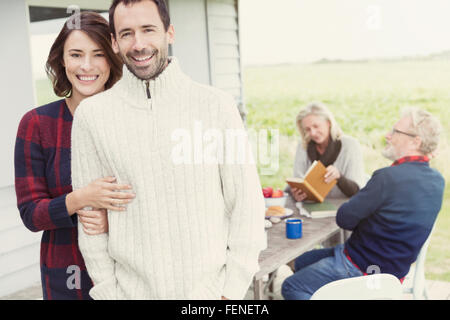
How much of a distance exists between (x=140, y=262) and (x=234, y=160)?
33cm

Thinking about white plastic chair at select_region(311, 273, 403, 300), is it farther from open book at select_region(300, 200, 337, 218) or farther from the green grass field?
the green grass field

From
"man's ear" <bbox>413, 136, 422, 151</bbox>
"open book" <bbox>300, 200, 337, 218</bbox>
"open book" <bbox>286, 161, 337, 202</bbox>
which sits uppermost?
"man's ear" <bbox>413, 136, 422, 151</bbox>

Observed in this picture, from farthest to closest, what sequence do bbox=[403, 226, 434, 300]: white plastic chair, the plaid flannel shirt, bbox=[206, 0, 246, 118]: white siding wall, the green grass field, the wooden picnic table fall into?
the green grass field → bbox=[206, 0, 246, 118]: white siding wall → bbox=[403, 226, 434, 300]: white plastic chair → the wooden picnic table → the plaid flannel shirt

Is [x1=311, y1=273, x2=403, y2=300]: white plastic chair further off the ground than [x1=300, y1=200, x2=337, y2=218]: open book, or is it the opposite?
[x1=300, y1=200, x2=337, y2=218]: open book

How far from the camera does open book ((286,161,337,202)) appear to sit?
8.67ft

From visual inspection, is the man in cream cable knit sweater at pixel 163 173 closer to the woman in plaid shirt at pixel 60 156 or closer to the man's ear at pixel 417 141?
the woman in plaid shirt at pixel 60 156

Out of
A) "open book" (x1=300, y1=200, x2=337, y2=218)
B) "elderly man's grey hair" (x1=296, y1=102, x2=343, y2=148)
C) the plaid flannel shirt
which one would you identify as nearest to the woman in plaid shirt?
the plaid flannel shirt

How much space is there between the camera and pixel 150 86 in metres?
1.16

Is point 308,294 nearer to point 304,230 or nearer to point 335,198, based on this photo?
point 304,230

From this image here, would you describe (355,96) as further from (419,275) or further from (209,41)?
(419,275)

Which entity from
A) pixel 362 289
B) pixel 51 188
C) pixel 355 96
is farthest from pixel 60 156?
pixel 355 96

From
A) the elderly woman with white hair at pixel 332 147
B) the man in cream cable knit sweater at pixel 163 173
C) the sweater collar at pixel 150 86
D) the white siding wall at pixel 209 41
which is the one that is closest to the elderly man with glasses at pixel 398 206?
the elderly woman with white hair at pixel 332 147

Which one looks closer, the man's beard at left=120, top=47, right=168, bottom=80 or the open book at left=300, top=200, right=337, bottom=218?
the man's beard at left=120, top=47, right=168, bottom=80
